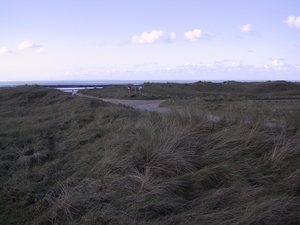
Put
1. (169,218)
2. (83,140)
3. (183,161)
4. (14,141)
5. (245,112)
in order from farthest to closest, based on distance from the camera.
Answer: (14,141) < (83,140) < (245,112) < (183,161) < (169,218)

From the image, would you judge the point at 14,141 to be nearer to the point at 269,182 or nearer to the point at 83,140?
the point at 83,140

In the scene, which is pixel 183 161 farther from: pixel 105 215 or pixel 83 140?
pixel 83 140

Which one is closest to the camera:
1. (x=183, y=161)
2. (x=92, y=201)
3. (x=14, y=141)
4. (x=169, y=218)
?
(x=169, y=218)

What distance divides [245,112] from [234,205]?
442cm

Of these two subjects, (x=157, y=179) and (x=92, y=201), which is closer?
(x=92, y=201)

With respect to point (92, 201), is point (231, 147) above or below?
above

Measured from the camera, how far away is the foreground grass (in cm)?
446

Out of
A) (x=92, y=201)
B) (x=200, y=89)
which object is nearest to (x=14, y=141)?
(x=92, y=201)

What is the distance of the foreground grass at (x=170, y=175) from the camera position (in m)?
4.46

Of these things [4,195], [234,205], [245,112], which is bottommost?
[4,195]

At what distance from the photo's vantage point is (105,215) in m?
4.43

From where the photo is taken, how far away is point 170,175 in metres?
5.70

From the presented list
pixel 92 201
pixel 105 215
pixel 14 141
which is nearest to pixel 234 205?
pixel 105 215

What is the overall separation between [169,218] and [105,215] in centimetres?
86
